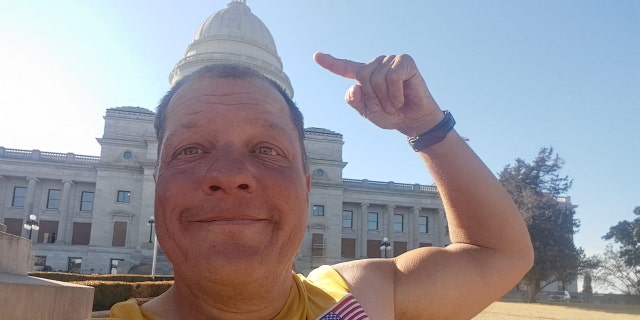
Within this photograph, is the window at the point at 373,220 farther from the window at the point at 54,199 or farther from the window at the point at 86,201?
the window at the point at 54,199

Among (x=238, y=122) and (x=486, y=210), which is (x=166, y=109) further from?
(x=486, y=210)

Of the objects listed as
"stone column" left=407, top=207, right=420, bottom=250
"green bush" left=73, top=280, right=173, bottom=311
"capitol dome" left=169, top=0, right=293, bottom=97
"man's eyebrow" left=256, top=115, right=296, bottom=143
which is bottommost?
"green bush" left=73, top=280, right=173, bottom=311

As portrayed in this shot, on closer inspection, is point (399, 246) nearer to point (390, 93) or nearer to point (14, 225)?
point (14, 225)

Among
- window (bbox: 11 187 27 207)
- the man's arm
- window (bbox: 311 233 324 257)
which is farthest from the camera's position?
window (bbox: 311 233 324 257)

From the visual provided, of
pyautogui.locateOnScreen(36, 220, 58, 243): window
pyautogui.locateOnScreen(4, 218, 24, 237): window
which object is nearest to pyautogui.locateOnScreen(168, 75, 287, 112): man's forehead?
pyautogui.locateOnScreen(36, 220, 58, 243): window

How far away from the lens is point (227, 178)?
5.24 ft

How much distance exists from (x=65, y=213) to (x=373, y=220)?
30800 millimetres

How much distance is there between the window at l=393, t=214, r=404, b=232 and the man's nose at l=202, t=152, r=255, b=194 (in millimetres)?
54897

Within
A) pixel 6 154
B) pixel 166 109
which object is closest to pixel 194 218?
pixel 166 109

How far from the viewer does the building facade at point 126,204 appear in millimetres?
44438

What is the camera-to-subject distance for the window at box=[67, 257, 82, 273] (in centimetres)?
4423

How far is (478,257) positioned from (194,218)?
4.75ft

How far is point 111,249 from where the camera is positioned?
145ft

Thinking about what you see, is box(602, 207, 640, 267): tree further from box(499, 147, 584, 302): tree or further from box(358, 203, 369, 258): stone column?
box(358, 203, 369, 258): stone column
